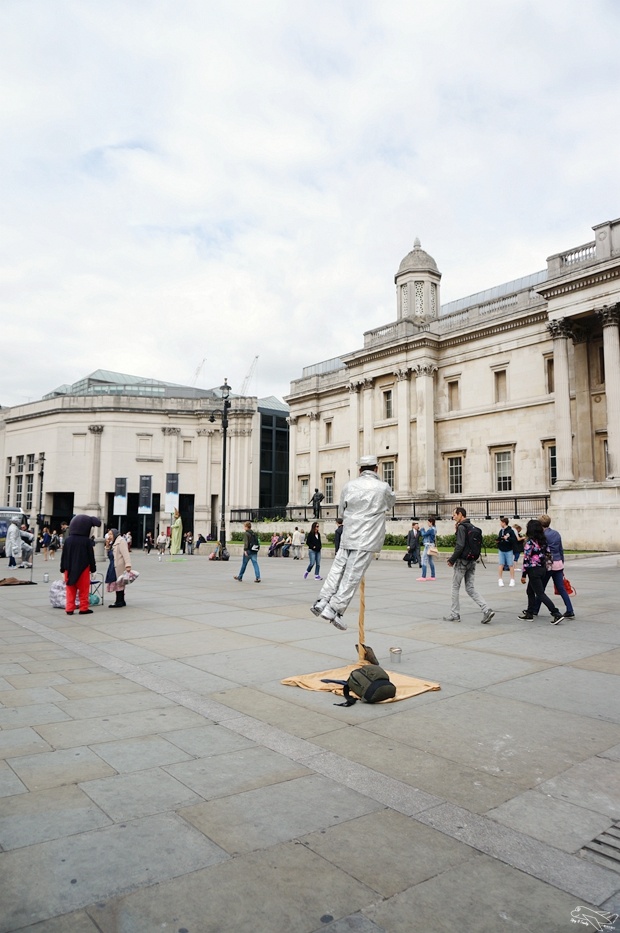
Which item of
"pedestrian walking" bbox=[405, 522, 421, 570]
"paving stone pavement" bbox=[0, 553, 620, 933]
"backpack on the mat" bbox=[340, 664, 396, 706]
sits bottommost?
"paving stone pavement" bbox=[0, 553, 620, 933]

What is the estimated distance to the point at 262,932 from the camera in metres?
2.47

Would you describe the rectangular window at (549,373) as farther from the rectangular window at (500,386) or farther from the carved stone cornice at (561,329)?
the carved stone cornice at (561,329)

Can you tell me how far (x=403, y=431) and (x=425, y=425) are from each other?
1.71 meters

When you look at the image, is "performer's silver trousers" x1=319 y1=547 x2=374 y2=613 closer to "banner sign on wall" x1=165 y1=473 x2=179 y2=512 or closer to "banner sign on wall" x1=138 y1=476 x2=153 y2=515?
"banner sign on wall" x1=165 y1=473 x2=179 y2=512

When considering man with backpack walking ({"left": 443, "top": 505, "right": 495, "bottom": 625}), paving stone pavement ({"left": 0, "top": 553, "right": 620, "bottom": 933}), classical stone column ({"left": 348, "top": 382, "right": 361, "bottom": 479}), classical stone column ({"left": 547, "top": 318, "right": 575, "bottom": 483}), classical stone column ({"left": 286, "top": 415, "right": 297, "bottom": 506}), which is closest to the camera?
paving stone pavement ({"left": 0, "top": 553, "right": 620, "bottom": 933})

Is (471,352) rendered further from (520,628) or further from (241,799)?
(241,799)

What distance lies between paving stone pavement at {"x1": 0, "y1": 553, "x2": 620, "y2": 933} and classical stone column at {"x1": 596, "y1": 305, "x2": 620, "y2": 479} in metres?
23.0

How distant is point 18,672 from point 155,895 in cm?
488

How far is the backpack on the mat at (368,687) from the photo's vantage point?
5625 mm

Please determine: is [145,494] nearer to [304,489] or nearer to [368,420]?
Answer: [368,420]

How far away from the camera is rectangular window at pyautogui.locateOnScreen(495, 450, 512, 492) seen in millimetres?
37150

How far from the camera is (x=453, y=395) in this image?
135 feet

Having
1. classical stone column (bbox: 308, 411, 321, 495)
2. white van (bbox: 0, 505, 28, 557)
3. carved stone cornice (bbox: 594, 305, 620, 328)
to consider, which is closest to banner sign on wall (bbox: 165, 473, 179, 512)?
white van (bbox: 0, 505, 28, 557)

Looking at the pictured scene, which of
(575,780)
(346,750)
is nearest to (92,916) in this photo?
(346,750)
